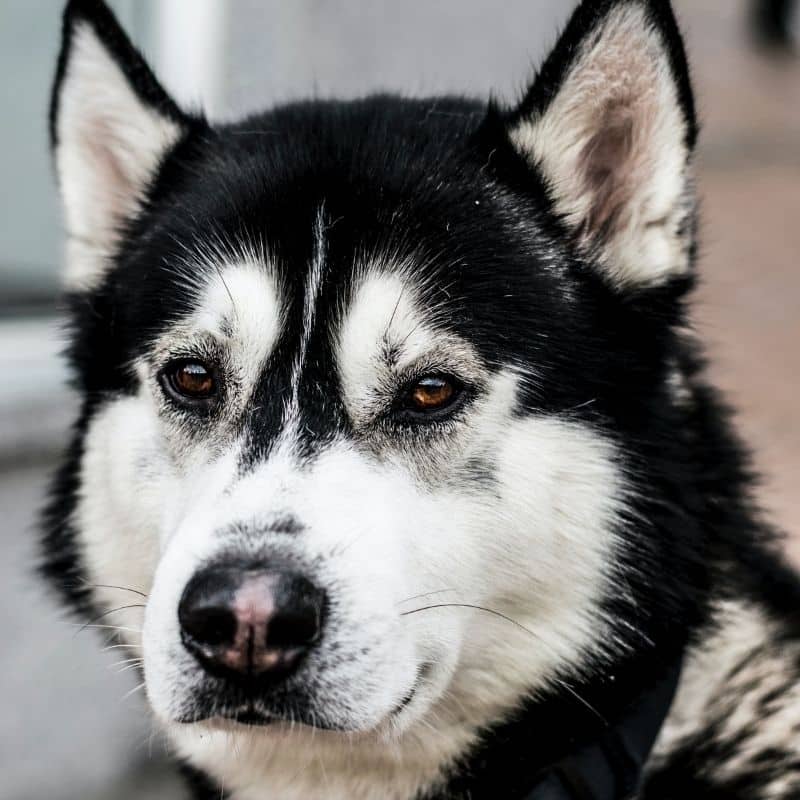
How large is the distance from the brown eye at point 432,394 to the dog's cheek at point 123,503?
1.79 ft

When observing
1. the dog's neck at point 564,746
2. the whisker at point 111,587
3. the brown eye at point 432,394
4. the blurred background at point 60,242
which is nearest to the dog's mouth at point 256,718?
the dog's neck at point 564,746

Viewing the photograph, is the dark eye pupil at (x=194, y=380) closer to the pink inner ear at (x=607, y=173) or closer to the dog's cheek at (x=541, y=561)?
the dog's cheek at (x=541, y=561)

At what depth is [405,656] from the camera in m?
2.10

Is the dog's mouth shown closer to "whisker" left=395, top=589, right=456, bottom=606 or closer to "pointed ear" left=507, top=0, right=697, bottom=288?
"whisker" left=395, top=589, right=456, bottom=606

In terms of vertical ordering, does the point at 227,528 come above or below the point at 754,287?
below

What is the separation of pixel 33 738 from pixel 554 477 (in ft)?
9.01

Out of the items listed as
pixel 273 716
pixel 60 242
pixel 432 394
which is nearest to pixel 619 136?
pixel 432 394

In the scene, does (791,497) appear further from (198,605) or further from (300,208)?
(198,605)

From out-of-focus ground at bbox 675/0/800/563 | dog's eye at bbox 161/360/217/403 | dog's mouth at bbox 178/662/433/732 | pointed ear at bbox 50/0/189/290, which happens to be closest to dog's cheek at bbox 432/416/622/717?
dog's mouth at bbox 178/662/433/732

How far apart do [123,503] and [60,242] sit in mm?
2576

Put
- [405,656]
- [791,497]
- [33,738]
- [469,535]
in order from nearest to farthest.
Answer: [405,656]
[469,535]
[33,738]
[791,497]

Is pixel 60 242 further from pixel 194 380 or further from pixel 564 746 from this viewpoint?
pixel 564 746

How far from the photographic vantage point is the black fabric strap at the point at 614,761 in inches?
91.9

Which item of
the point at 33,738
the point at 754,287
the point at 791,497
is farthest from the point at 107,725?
the point at 754,287
